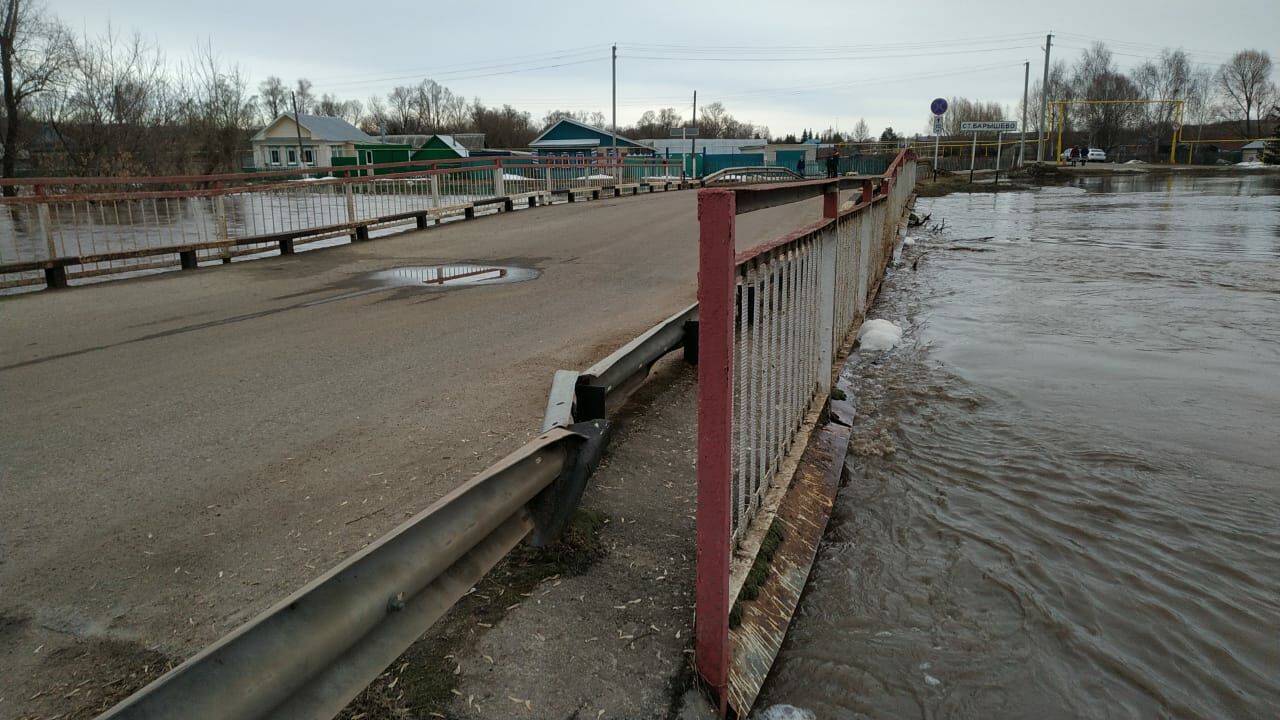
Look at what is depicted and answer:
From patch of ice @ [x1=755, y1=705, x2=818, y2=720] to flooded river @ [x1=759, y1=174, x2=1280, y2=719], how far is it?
0.02 metres

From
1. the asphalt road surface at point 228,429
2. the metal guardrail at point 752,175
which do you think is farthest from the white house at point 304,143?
the asphalt road surface at point 228,429

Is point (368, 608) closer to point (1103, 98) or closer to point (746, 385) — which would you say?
point (746, 385)

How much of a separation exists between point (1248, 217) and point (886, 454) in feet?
79.3

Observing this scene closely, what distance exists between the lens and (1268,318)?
9.06 metres

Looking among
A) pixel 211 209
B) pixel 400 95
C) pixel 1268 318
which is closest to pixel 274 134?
pixel 400 95

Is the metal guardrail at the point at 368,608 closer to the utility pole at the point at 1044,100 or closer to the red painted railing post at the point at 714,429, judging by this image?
the red painted railing post at the point at 714,429

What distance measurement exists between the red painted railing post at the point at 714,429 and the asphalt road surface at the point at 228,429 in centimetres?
146

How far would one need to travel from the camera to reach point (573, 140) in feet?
245

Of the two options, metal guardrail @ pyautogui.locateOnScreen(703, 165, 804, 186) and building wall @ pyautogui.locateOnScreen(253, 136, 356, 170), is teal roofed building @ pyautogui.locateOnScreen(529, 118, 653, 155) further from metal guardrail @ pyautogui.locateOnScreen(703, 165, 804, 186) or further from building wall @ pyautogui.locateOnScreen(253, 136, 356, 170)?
metal guardrail @ pyautogui.locateOnScreen(703, 165, 804, 186)

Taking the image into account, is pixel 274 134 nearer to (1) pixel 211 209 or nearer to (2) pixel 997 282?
(1) pixel 211 209

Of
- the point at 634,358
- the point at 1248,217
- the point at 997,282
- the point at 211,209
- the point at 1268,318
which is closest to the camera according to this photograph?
the point at 634,358

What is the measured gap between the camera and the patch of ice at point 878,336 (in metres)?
7.65

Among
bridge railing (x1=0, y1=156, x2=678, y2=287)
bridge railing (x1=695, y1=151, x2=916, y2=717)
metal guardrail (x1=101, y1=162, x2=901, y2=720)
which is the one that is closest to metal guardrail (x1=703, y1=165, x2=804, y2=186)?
bridge railing (x1=0, y1=156, x2=678, y2=287)

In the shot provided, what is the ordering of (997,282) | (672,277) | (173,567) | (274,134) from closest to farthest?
1. (173,567)
2. (672,277)
3. (997,282)
4. (274,134)
